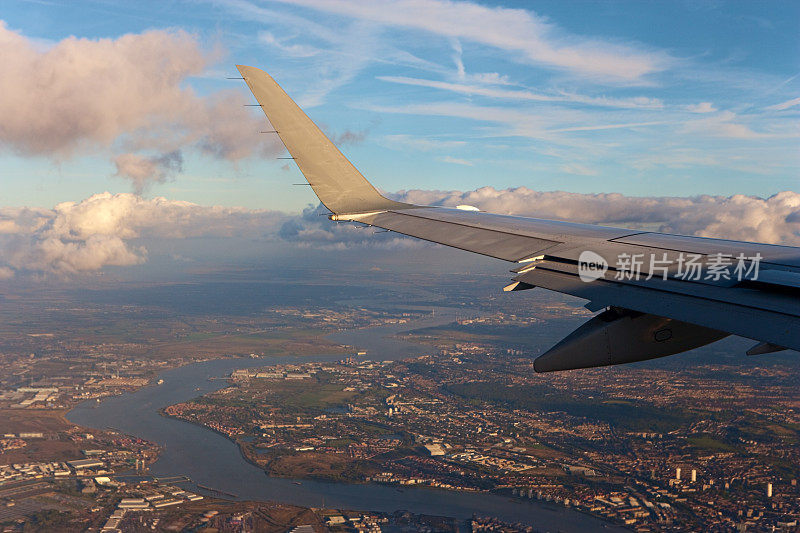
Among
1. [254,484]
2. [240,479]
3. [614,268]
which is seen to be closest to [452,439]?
[254,484]

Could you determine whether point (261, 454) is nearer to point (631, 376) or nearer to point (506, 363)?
point (506, 363)

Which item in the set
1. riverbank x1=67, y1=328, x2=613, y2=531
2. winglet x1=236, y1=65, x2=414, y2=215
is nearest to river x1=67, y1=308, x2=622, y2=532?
riverbank x1=67, y1=328, x2=613, y2=531

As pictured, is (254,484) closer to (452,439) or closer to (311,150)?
(452,439)

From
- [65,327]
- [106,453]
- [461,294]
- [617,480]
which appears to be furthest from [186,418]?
[461,294]

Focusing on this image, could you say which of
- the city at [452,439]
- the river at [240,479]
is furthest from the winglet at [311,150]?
Result: the river at [240,479]

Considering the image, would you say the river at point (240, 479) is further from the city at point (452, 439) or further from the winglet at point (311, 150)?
the winglet at point (311, 150)

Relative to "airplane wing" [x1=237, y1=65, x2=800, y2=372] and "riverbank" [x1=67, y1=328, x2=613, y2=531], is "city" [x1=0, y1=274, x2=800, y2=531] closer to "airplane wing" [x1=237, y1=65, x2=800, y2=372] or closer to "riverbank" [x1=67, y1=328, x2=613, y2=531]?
"riverbank" [x1=67, y1=328, x2=613, y2=531]
